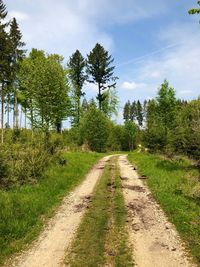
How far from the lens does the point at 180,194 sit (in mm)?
16969

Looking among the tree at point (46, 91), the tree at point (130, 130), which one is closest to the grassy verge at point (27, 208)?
the tree at point (46, 91)

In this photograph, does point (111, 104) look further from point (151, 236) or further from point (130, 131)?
point (151, 236)

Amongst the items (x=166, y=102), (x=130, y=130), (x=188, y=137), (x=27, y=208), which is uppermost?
(x=166, y=102)

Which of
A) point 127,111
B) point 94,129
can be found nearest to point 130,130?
point 94,129

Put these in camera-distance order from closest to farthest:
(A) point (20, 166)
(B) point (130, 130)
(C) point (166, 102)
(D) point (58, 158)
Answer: (A) point (20, 166)
(D) point (58, 158)
(C) point (166, 102)
(B) point (130, 130)

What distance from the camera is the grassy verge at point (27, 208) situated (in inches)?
417

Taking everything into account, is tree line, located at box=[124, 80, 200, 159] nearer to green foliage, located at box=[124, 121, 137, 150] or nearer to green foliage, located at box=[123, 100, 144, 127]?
green foliage, located at box=[124, 121, 137, 150]

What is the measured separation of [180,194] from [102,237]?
25.3ft

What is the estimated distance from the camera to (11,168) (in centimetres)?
1748

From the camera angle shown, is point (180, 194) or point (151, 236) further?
point (180, 194)

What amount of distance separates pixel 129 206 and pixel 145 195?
2.75 meters

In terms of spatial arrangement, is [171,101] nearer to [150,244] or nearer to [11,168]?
[11,168]

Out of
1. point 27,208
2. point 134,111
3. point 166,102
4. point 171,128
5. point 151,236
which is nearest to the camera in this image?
point 151,236

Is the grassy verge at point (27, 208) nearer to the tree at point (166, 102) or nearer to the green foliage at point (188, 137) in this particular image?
the green foliage at point (188, 137)
